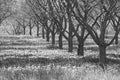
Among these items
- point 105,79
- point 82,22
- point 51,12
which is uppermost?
point 51,12

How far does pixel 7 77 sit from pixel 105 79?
A: 9.90 feet

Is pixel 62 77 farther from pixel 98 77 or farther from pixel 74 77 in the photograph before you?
pixel 98 77

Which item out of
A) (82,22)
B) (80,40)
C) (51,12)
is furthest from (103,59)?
(51,12)

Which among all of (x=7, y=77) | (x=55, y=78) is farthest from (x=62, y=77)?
(x=7, y=77)

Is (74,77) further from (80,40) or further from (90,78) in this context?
(80,40)

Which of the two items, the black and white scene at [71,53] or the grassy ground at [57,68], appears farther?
the black and white scene at [71,53]

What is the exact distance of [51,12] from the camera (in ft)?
66.1

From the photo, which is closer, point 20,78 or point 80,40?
point 20,78

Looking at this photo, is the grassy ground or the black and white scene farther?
the black and white scene

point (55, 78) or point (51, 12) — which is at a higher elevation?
point (51, 12)

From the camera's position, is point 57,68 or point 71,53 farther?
point 71,53

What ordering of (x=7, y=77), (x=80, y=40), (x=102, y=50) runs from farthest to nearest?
(x=80, y=40), (x=102, y=50), (x=7, y=77)

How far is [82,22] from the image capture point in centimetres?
1309

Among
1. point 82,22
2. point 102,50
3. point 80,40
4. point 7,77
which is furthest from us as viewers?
point 80,40
